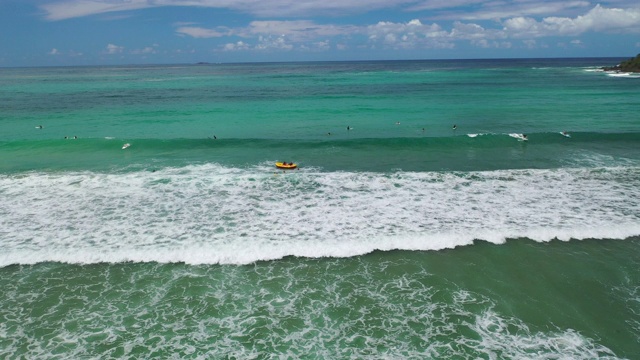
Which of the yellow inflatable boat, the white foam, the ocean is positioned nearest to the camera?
the ocean

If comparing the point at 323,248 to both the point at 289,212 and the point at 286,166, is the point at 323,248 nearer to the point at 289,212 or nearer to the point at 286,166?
the point at 289,212

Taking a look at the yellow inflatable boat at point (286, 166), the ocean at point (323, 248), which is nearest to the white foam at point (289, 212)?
the ocean at point (323, 248)

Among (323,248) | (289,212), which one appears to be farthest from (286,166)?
(323,248)

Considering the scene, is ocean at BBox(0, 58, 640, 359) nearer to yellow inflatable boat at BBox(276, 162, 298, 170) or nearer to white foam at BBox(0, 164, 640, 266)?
white foam at BBox(0, 164, 640, 266)

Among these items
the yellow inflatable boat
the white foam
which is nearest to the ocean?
the white foam

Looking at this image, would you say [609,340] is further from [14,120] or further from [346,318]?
[14,120]

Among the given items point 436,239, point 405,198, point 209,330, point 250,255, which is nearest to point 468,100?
point 405,198
